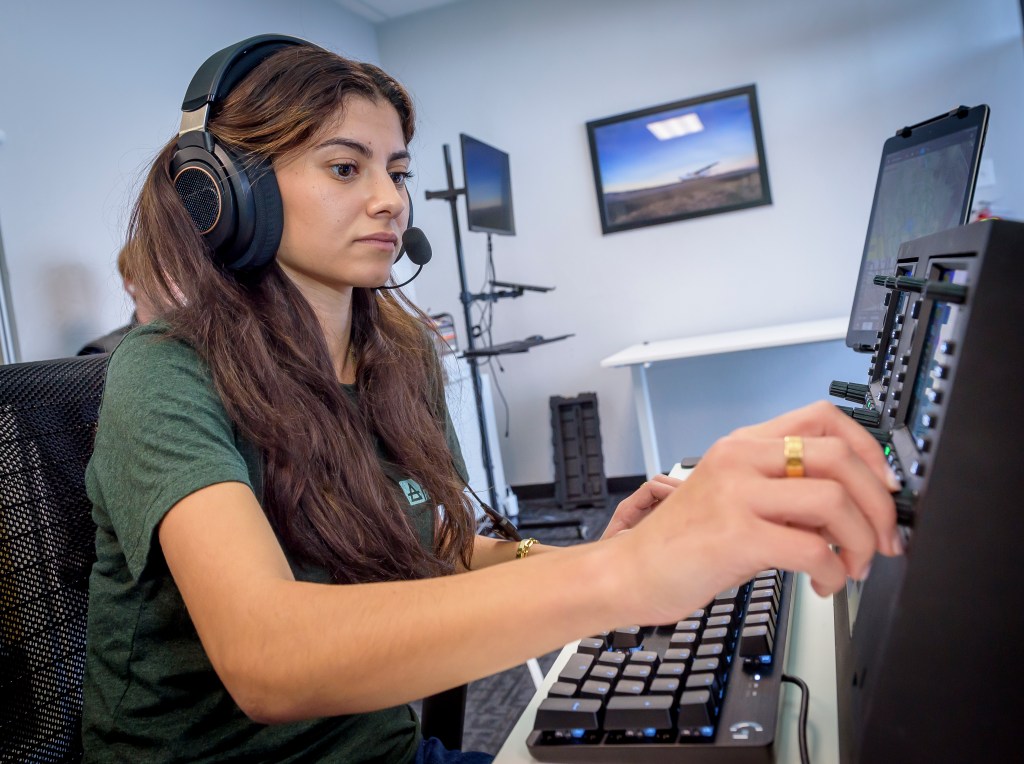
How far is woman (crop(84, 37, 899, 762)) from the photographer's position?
404 mm

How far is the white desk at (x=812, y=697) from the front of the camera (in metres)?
0.48

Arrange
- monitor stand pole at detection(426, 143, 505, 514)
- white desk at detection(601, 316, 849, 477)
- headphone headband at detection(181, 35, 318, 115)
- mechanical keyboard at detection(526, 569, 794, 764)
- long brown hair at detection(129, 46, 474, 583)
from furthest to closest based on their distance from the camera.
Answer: monitor stand pole at detection(426, 143, 505, 514) → white desk at detection(601, 316, 849, 477) → headphone headband at detection(181, 35, 318, 115) → long brown hair at detection(129, 46, 474, 583) → mechanical keyboard at detection(526, 569, 794, 764)

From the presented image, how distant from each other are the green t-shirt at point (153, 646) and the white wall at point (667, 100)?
3.44 m

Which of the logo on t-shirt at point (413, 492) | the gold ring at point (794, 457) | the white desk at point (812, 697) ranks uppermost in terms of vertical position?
the gold ring at point (794, 457)

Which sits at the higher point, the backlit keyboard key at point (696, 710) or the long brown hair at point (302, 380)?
the long brown hair at point (302, 380)

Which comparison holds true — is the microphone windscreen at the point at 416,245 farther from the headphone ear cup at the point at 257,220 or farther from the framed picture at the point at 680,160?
the framed picture at the point at 680,160

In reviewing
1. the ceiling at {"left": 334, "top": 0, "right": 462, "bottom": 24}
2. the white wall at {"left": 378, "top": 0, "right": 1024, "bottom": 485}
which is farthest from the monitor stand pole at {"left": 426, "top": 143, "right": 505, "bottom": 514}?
the ceiling at {"left": 334, "top": 0, "right": 462, "bottom": 24}

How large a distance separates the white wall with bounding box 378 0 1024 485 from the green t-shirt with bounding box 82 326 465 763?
11.3 feet

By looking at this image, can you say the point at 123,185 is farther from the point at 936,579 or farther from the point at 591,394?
the point at 936,579

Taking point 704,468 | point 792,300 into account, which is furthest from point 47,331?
point 792,300

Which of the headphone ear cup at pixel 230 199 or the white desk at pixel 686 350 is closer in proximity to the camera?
the headphone ear cup at pixel 230 199

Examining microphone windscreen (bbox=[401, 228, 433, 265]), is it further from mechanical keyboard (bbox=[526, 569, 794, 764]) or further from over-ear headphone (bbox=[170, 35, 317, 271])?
mechanical keyboard (bbox=[526, 569, 794, 764])

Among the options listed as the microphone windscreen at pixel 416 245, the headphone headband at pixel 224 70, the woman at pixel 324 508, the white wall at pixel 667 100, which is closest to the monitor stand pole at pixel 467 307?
the white wall at pixel 667 100

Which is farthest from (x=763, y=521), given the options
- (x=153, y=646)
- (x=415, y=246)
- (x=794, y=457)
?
(x=415, y=246)
